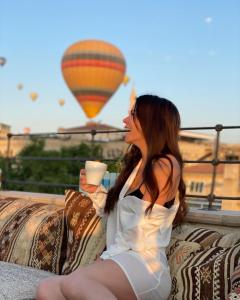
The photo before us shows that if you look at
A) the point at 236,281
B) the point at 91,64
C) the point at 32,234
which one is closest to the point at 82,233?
the point at 32,234

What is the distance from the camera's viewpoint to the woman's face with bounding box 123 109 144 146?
253cm

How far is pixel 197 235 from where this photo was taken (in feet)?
8.84

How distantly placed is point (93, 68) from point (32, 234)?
25244 mm

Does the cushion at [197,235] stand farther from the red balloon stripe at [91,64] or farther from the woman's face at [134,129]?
the red balloon stripe at [91,64]

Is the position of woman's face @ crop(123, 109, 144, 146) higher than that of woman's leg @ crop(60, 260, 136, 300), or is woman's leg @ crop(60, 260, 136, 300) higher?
woman's face @ crop(123, 109, 144, 146)

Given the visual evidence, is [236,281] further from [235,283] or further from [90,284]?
[90,284]

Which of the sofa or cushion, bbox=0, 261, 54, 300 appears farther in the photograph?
cushion, bbox=0, 261, 54, 300

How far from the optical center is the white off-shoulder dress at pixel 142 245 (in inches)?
→ 88.0

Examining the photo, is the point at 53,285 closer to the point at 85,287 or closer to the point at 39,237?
the point at 85,287

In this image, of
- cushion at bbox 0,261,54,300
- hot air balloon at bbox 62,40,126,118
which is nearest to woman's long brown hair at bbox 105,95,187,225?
cushion at bbox 0,261,54,300

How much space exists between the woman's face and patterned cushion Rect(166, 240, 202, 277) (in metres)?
0.53

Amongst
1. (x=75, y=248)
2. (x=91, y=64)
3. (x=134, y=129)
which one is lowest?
(x=75, y=248)

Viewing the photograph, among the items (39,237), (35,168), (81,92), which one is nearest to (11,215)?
(39,237)

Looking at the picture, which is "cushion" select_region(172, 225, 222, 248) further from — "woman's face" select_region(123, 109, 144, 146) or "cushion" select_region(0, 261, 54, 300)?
"cushion" select_region(0, 261, 54, 300)
